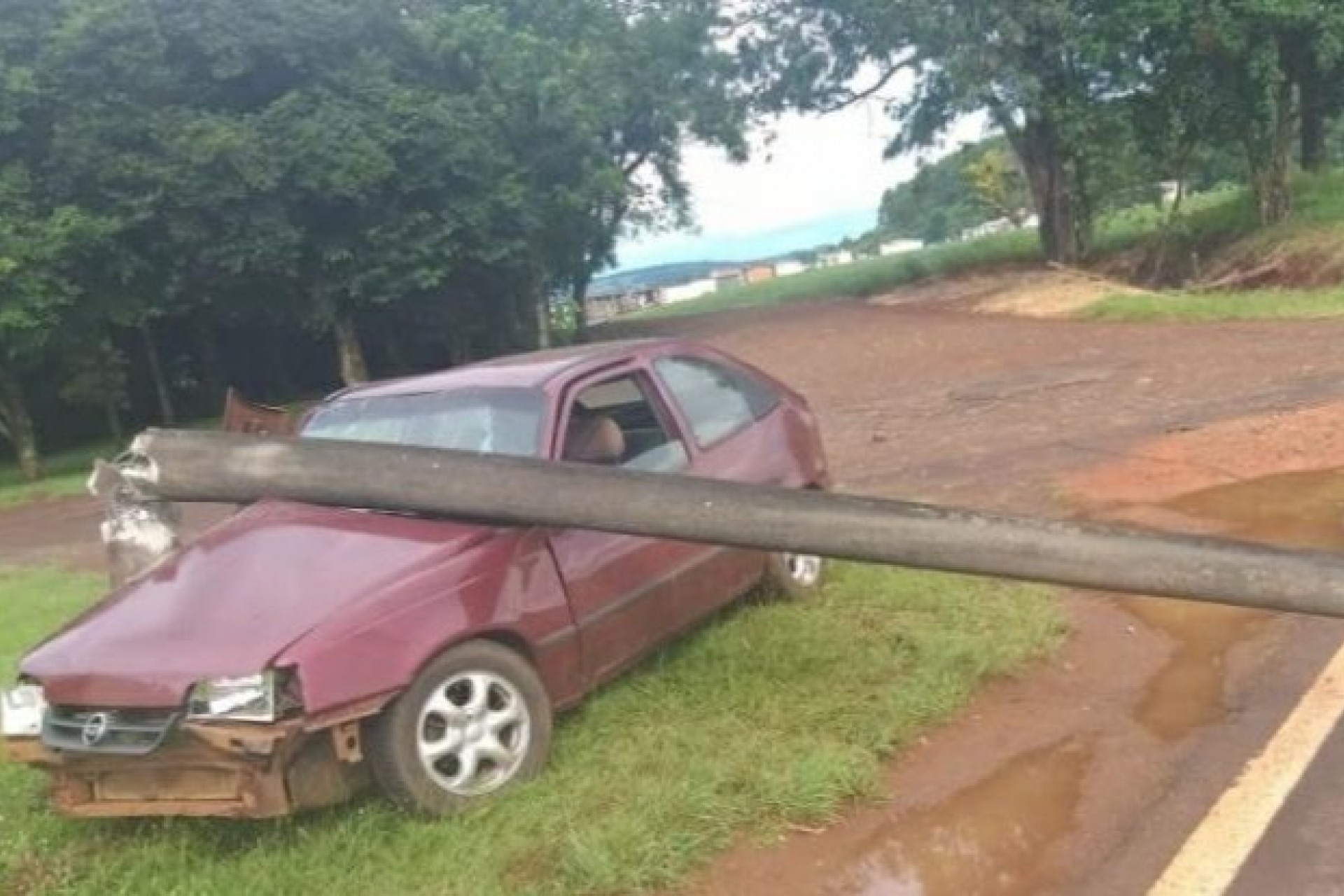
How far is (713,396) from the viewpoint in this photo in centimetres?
640

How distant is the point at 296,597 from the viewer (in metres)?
4.34

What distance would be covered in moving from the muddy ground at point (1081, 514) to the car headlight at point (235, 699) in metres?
1.41

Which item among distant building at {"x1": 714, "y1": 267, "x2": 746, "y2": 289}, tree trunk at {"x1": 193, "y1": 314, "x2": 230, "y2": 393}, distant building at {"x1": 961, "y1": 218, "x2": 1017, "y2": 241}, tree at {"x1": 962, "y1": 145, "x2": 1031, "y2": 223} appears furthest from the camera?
distant building at {"x1": 714, "y1": 267, "x2": 746, "y2": 289}

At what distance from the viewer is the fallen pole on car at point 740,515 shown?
170 inches

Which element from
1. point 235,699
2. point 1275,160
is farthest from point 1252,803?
point 1275,160

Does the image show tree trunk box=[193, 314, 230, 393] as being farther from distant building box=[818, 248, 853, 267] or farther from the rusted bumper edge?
distant building box=[818, 248, 853, 267]

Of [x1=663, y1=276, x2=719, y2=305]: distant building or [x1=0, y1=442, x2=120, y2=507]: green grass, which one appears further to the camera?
[x1=663, y1=276, x2=719, y2=305]: distant building

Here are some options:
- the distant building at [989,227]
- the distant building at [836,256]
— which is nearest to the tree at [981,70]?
the distant building at [989,227]

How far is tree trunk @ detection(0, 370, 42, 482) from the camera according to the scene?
2075cm

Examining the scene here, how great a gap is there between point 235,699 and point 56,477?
19135mm

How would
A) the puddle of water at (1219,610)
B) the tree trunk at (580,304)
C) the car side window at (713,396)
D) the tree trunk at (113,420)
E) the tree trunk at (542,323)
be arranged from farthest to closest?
the tree trunk at (580,304), the tree trunk at (542,323), the tree trunk at (113,420), the car side window at (713,396), the puddle of water at (1219,610)

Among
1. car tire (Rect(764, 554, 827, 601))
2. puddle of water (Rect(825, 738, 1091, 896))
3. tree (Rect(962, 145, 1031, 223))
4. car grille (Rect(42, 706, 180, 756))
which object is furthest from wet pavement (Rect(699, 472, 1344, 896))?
tree (Rect(962, 145, 1031, 223))

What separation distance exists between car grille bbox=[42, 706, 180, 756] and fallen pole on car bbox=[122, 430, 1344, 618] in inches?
39.1

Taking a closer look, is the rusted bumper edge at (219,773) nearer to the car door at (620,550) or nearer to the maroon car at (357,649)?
the maroon car at (357,649)
